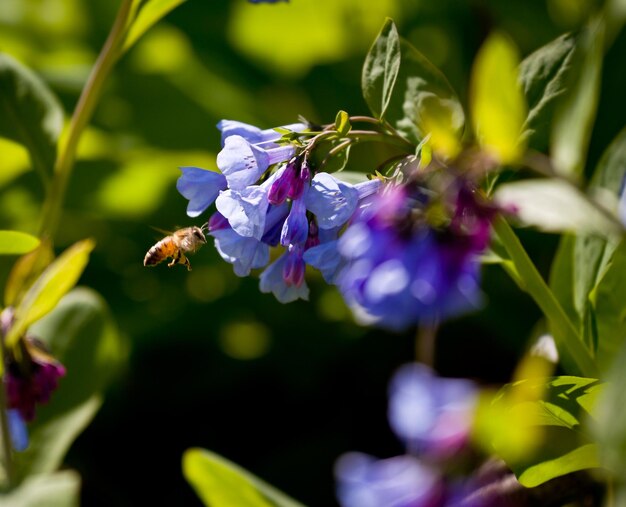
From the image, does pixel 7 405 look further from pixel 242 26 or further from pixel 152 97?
pixel 242 26

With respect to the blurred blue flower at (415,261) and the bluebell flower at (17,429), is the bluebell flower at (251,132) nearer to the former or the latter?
the blurred blue flower at (415,261)

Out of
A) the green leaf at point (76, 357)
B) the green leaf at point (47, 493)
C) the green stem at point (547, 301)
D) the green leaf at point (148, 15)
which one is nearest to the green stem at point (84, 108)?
the green leaf at point (148, 15)

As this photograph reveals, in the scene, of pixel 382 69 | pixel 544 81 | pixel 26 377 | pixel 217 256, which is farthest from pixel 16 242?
pixel 217 256

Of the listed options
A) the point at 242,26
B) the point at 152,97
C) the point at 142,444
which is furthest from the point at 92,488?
the point at 242,26

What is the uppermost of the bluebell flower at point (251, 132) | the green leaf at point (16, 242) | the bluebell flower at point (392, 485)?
the bluebell flower at point (251, 132)

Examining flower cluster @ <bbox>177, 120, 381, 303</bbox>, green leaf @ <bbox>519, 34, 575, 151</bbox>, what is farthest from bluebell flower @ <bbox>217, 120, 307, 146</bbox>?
green leaf @ <bbox>519, 34, 575, 151</bbox>

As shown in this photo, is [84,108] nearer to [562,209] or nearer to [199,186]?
[199,186]

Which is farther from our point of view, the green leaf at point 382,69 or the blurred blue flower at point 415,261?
the green leaf at point 382,69

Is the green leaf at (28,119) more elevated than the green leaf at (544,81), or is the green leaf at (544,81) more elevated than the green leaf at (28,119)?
the green leaf at (544,81)
